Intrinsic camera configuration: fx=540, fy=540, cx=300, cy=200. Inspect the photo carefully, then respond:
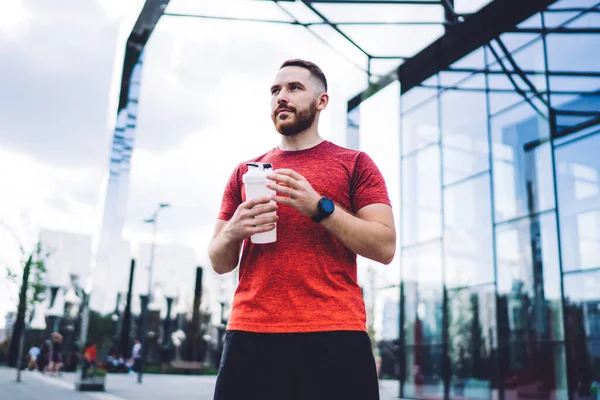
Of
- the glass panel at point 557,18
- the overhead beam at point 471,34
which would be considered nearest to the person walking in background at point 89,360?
the overhead beam at point 471,34

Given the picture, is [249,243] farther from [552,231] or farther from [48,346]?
[48,346]

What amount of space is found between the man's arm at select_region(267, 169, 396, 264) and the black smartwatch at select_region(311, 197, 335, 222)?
0.01m

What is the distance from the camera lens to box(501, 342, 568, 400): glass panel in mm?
10625

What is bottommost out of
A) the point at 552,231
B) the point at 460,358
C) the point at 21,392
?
the point at 21,392

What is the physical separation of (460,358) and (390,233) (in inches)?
489

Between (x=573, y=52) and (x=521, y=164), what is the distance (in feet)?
8.35

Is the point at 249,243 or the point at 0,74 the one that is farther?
the point at 0,74

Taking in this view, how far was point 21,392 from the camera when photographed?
13133mm

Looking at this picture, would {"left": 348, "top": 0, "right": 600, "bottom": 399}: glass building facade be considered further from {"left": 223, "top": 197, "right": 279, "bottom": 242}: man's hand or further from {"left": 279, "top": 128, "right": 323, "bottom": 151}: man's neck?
{"left": 223, "top": 197, "right": 279, "bottom": 242}: man's hand

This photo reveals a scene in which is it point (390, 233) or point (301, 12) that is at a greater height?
point (301, 12)

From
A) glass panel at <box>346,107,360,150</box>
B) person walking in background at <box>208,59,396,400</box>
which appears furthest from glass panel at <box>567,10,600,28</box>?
person walking in background at <box>208,59,396,400</box>

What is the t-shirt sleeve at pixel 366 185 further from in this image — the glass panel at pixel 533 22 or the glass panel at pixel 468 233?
the glass panel at pixel 533 22

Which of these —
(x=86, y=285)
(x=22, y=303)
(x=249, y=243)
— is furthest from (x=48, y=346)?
(x=249, y=243)

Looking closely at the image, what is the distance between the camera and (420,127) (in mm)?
14977
